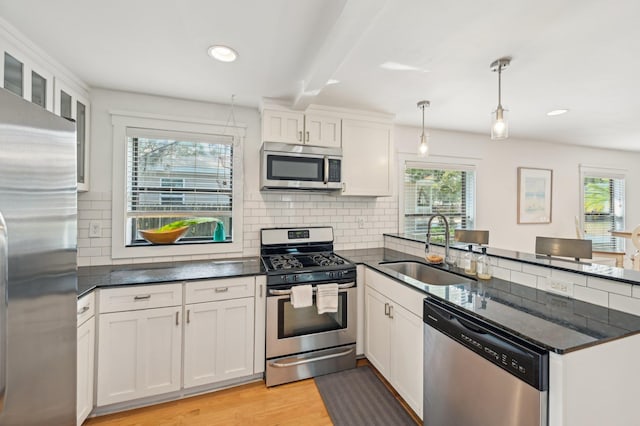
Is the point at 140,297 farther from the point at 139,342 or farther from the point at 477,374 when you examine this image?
the point at 477,374

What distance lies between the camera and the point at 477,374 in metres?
1.25

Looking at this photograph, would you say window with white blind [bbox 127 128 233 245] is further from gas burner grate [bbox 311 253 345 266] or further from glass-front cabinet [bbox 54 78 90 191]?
gas burner grate [bbox 311 253 345 266]

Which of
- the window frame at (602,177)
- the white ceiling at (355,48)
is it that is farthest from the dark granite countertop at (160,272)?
the window frame at (602,177)

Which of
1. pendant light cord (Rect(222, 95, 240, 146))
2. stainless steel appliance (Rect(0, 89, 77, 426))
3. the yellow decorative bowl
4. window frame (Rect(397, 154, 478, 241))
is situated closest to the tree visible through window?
window frame (Rect(397, 154, 478, 241))

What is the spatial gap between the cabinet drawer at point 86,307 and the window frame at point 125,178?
2.31 ft

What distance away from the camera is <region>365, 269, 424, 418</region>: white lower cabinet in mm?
1710

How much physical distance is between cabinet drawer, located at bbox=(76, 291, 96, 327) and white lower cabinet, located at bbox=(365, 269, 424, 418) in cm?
194

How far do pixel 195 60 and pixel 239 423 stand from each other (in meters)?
2.43

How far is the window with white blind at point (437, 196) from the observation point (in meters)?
3.46

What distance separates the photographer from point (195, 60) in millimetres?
1895

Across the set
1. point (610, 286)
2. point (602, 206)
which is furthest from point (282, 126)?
point (602, 206)

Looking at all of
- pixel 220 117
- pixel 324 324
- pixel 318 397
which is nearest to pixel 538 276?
pixel 324 324

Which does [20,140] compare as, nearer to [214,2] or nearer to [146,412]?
[214,2]

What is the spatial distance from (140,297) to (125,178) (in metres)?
1.14
